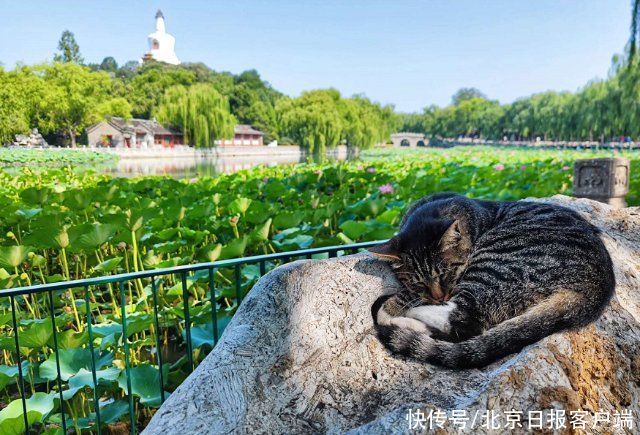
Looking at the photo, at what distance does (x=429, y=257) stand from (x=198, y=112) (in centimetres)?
3565

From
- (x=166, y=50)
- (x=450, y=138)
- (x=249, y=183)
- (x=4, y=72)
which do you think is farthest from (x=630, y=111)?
(x=166, y=50)

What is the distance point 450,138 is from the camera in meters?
83.4

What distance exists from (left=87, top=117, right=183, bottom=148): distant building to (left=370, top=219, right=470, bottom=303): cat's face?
45.3 metres

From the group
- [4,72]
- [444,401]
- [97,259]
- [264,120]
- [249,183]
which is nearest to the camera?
[444,401]

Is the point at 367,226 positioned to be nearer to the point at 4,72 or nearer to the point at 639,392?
the point at 639,392

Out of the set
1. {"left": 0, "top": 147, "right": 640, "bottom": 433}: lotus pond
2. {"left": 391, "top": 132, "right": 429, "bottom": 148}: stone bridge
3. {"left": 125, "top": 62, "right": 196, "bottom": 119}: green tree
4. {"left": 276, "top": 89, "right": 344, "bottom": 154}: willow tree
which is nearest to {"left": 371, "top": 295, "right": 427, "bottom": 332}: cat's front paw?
{"left": 0, "top": 147, "right": 640, "bottom": 433}: lotus pond

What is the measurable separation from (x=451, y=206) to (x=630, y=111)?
61.0 ft

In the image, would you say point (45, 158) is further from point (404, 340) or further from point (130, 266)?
point (404, 340)

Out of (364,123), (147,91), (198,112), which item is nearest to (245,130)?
→ (147,91)

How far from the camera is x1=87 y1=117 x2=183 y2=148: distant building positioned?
4553cm

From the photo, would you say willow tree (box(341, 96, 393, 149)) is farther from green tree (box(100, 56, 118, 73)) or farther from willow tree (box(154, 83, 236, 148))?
green tree (box(100, 56, 118, 73))

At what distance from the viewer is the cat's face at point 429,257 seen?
1.98 metres

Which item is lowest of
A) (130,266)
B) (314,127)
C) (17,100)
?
(130,266)

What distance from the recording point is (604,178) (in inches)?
251
